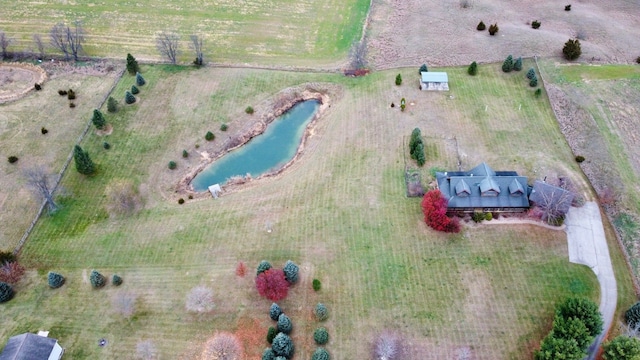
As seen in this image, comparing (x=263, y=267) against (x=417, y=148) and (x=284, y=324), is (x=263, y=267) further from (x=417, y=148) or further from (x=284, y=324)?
(x=417, y=148)

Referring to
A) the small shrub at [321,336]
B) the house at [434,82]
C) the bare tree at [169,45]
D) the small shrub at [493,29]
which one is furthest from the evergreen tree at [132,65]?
the small shrub at [493,29]

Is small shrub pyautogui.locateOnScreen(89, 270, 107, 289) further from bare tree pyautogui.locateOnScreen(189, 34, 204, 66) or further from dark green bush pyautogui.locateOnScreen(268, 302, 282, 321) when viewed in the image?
bare tree pyautogui.locateOnScreen(189, 34, 204, 66)

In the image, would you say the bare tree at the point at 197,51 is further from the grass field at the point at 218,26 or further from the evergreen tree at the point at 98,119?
the evergreen tree at the point at 98,119

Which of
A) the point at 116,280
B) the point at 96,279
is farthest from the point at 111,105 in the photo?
the point at 116,280

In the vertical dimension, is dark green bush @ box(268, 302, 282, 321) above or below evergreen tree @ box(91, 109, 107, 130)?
below

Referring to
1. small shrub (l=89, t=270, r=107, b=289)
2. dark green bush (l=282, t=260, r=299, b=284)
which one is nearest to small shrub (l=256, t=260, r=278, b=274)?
dark green bush (l=282, t=260, r=299, b=284)
